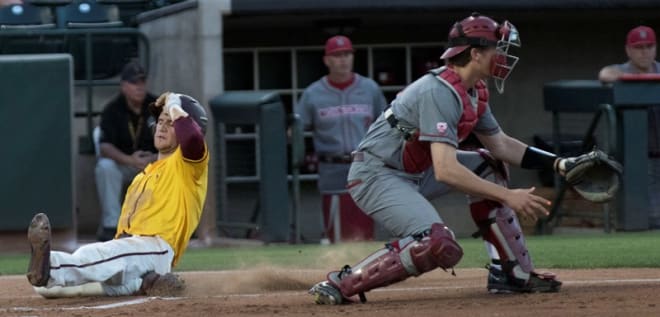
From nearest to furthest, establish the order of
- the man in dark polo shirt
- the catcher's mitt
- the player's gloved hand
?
the catcher's mitt < the player's gloved hand < the man in dark polo shirt

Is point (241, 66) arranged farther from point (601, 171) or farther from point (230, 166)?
point (601, 171)

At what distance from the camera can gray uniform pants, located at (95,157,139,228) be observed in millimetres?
13094

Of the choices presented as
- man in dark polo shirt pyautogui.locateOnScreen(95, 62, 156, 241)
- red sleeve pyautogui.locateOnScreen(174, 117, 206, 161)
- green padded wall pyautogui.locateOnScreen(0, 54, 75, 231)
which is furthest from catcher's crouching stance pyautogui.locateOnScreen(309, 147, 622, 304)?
man in dark polo shirt pyautogui.locateOnScreen(95, 62, 156, 241)

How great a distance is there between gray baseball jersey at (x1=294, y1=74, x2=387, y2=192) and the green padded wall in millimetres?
2190

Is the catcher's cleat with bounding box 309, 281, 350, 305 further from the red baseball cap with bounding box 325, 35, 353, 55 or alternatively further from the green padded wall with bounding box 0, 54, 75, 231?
the green padded wall with bounding box 0, 54, 75, 231

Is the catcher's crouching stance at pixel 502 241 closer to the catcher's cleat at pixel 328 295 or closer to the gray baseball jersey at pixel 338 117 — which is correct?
the catcher's cleat at pixel 328 295

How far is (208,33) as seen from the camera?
13992 millimetres

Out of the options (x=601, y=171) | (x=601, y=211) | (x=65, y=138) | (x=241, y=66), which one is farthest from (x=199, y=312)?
(x=241, y=66)

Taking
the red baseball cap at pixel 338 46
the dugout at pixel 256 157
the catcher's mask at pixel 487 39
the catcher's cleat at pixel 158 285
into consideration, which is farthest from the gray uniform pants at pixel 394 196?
the dugout at pixel 256 157

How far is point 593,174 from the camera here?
7266mm

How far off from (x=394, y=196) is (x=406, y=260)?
1.27 ft

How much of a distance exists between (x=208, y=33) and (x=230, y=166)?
1.34 metres

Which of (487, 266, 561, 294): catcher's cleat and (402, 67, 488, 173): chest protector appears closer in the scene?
(402, 67, 488, 173): chest protector

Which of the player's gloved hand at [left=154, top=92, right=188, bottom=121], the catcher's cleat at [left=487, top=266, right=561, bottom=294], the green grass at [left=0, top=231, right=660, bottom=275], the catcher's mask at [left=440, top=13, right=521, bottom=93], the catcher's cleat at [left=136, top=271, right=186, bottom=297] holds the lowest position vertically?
the green grass at [left=0, top=231, right=660, bottom=275]
